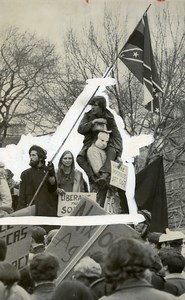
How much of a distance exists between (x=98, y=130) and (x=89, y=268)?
1173mm

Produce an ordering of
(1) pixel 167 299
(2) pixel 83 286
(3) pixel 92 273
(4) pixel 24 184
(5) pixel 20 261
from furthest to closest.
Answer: (4) pixel 24 184 → (5) pixel 20 261 → (3) pixel 92 273 → (2) pixel 83 286 → (1) pixel 167 299

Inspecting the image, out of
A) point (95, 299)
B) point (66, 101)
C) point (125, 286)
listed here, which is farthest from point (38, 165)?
point (125, 286)

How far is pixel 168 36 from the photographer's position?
5184mm

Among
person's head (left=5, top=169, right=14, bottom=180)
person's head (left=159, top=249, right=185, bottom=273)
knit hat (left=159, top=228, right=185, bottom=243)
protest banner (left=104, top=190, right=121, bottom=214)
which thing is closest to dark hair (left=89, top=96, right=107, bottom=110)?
protest banner (left=104, top=190, right=121, bottom=214)

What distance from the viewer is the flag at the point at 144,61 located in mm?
5152

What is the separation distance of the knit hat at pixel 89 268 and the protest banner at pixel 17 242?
42 cm

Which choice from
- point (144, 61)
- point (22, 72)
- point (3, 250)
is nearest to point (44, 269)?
point (3, 250)

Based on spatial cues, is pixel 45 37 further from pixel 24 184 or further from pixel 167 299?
pixel 167 299

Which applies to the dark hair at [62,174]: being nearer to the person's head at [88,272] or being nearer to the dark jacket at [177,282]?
the person's head at [88,272]

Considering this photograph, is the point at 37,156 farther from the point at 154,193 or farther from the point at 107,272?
the point at 107,272

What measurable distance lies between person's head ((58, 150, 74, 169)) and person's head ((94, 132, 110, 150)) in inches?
8.7

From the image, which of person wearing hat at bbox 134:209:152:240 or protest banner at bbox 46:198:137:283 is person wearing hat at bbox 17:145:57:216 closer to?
protest banner at bbox 46:198:137:283

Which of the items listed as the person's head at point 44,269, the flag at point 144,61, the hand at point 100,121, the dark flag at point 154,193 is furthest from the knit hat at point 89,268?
→ the flag at point 144,61

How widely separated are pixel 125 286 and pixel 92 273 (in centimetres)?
87
